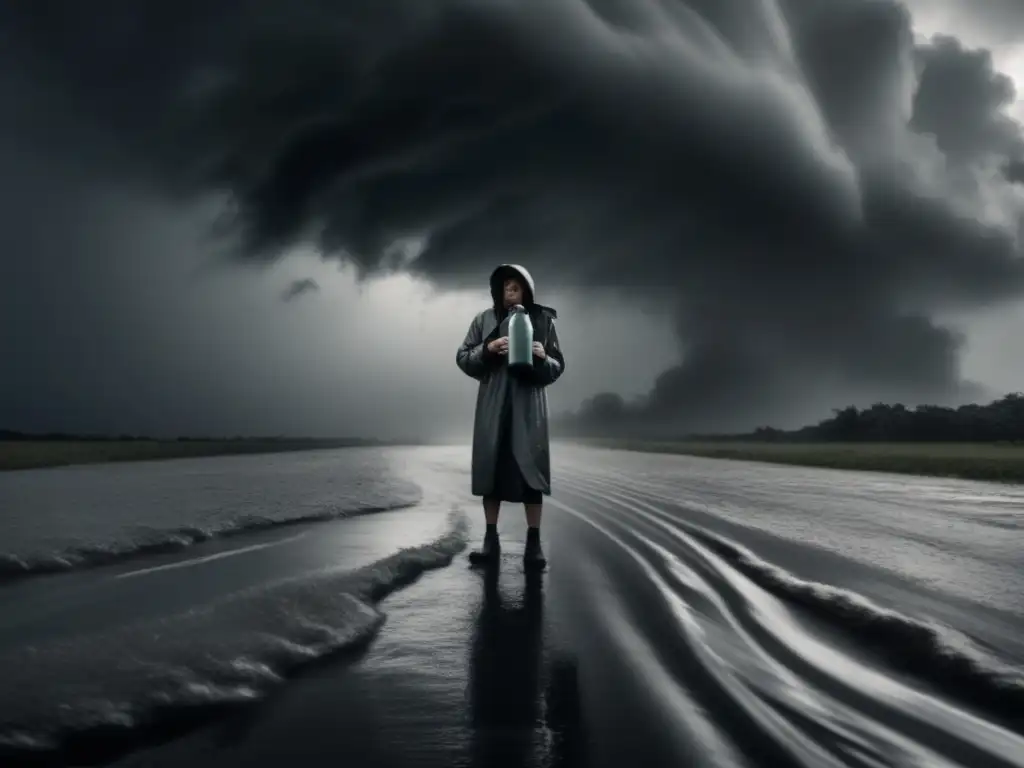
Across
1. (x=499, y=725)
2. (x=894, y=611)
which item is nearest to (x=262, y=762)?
(x=499, y=725)

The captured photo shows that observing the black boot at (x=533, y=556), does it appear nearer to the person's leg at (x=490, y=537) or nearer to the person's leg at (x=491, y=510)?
the person's leg at (x=490, y=537)

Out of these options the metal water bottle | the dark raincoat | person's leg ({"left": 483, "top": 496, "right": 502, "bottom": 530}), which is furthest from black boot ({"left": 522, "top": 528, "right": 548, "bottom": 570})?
the metal water bottle

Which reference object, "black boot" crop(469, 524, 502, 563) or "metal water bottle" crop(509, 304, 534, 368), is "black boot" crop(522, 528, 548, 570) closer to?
"black boot" crop(469, 524, 502, 563)

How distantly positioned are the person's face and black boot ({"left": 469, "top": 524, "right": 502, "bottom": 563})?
6.68 ft

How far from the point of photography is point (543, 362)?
671cm

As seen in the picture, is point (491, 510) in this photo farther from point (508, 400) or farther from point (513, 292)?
point (513, 292)

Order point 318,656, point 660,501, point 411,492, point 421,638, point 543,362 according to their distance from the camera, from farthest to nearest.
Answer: point 411,492 → point 660,501 → point 543,362 → point 421,638 → point 318,656

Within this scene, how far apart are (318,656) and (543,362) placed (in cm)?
367

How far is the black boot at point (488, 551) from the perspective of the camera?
6.35 m

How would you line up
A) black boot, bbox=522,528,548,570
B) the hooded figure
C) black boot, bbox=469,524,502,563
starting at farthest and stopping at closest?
the hooded figure < black boot, bbox=469,524,502,563 < black boot, bbox=522,528,548,570

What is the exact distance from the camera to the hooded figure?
22.0 feet

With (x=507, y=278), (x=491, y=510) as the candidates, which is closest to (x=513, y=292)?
(x=507, y=278)

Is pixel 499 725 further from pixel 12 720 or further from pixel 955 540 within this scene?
pixel 955 540

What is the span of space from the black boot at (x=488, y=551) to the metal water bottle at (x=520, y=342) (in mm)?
1529
